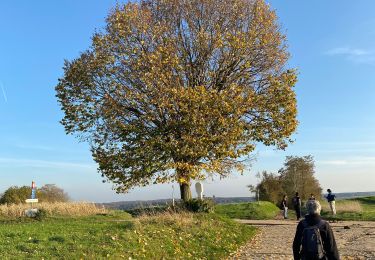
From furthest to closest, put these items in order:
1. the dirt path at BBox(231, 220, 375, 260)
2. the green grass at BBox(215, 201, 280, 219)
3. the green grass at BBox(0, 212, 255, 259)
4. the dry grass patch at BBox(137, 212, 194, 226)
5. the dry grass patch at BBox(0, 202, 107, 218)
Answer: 1. the green grass at BBox(215, 201, 280, 219)
2. the dry grass patch at BBox(0, 202, 107, 218)
3. the dry grass patch at BBox(137, 212, 194, 226)
4. the dirt path at BBox(231, 220, 375, 260)
5. the green grass at BBox(0, 212, 255, 259)

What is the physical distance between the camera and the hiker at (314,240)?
740 centimetres

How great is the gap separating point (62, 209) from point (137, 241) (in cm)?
1780

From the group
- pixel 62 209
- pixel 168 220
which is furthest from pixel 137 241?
pixel 62 209

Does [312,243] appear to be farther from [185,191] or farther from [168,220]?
[185,191]

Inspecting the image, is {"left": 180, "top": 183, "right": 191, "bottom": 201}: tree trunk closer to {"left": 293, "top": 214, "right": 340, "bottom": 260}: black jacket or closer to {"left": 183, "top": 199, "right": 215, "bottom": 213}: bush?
{"left": 183, "top": 199, "right": 215, "bottom": 213}: bush

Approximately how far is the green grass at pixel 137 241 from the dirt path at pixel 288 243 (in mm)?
726

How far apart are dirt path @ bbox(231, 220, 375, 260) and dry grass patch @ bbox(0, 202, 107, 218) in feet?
42.4

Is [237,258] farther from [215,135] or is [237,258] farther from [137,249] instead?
[215,135]

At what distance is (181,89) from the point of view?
21.7 m

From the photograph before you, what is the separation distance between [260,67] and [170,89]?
570 centimetres

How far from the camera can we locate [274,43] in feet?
81.0

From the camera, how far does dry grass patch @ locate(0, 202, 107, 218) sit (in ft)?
93.9

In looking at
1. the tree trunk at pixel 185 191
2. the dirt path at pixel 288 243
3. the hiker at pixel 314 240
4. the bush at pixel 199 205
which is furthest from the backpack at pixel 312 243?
the tree trunk at pixel 185 191

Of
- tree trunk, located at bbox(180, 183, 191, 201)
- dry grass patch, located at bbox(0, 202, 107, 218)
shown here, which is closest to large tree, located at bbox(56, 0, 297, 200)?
tree trunk, located at bbox(180, 183, 191, 201)
